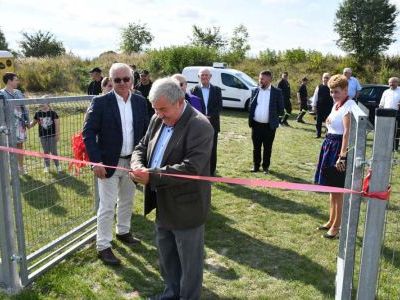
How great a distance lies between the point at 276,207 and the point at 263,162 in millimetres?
2154

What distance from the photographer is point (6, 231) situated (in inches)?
145

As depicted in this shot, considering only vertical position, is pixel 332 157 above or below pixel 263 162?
above

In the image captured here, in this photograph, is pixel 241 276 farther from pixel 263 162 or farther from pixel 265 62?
pixel 265 62

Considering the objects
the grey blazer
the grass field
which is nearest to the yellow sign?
the grass field

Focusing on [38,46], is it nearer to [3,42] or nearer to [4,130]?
[3,42]

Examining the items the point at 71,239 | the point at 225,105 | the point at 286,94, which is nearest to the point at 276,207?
the point at 71,239

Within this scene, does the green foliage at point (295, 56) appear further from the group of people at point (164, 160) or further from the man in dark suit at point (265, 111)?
the group of people at point (164, 160)

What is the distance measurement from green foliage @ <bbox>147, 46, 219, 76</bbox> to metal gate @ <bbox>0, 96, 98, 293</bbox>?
2300 centimetres

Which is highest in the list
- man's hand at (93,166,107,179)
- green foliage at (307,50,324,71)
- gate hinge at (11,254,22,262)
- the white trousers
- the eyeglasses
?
green foliage at (307,50,324,71)

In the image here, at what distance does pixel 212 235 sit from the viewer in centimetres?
515

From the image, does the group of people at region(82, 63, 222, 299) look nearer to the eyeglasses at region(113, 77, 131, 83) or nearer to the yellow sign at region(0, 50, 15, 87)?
the eyeglasses at region(113, 77, 131, 83)

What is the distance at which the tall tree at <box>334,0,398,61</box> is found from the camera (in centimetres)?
3306

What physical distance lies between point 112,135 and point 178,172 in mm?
1448

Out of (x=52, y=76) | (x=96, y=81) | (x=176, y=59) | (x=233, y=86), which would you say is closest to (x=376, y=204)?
(x=96, y=81)
